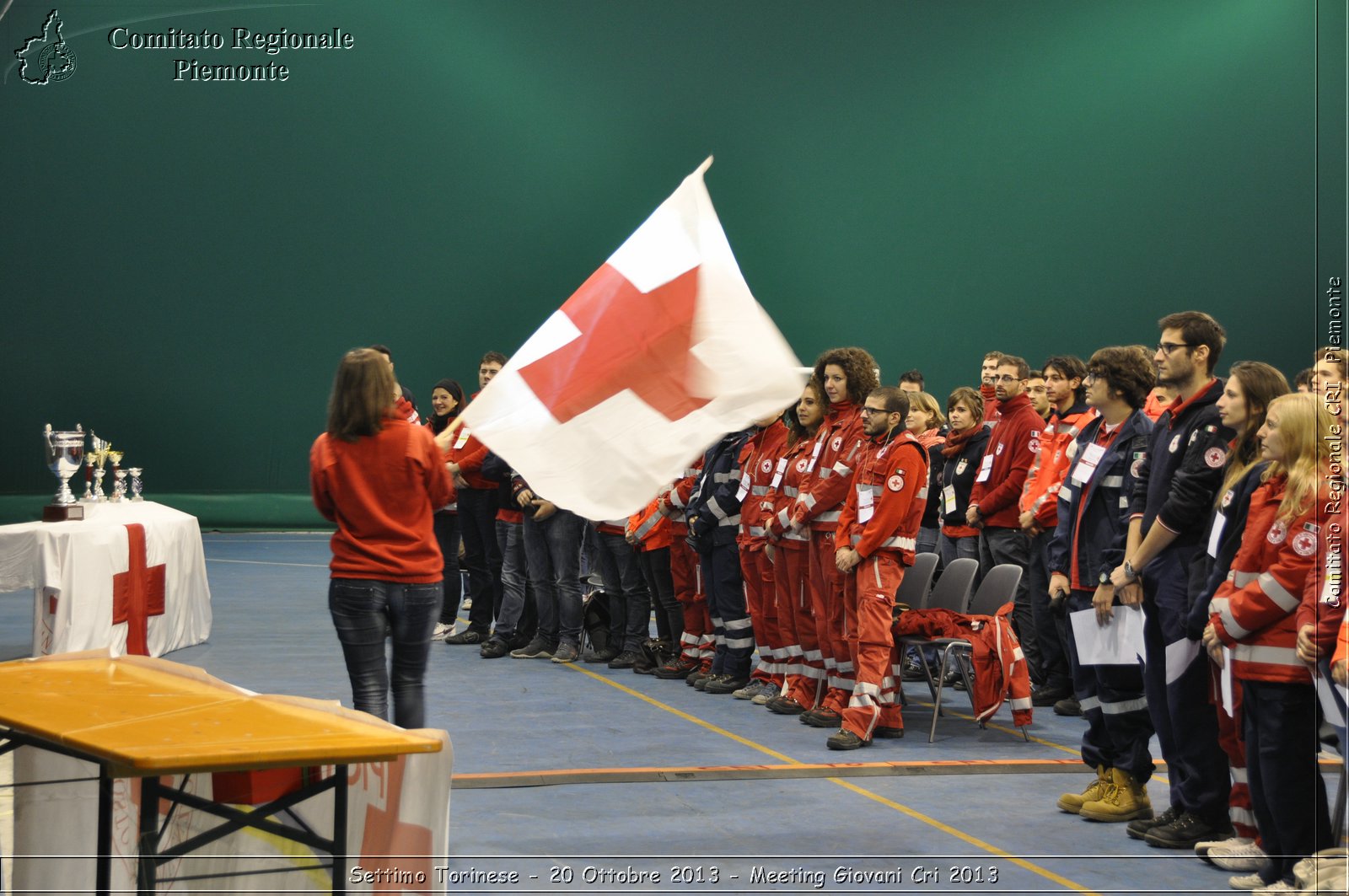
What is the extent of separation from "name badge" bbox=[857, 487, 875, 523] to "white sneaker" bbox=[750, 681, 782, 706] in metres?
1.36

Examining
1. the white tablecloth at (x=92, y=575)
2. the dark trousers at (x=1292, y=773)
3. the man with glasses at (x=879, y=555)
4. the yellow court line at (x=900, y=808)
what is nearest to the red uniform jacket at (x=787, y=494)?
the man with glasses at (x=879, y=555)

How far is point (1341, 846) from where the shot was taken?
12.1 feet

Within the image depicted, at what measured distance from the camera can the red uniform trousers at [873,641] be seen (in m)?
5.97

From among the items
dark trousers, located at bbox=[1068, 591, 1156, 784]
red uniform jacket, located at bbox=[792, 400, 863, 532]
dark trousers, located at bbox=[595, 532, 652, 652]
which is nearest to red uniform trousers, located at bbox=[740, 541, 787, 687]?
red uniform jacket, located at bbox=[792, 400, 863, 532]

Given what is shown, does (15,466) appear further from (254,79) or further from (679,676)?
(679,676)

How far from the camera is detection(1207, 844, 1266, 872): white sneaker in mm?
4240

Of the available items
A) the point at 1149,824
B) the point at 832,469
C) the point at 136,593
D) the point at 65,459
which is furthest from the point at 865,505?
the point at 65,459

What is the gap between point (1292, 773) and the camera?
12.6 ft

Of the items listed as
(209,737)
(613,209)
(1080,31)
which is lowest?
(209,737)

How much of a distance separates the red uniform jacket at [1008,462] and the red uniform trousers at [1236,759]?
3.06 m

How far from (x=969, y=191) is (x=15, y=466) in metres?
12.8

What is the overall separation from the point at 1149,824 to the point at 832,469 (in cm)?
243

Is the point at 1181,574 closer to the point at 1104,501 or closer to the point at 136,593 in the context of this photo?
the point at 1104,501

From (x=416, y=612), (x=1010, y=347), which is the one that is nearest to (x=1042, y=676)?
(x=416, y=612)
